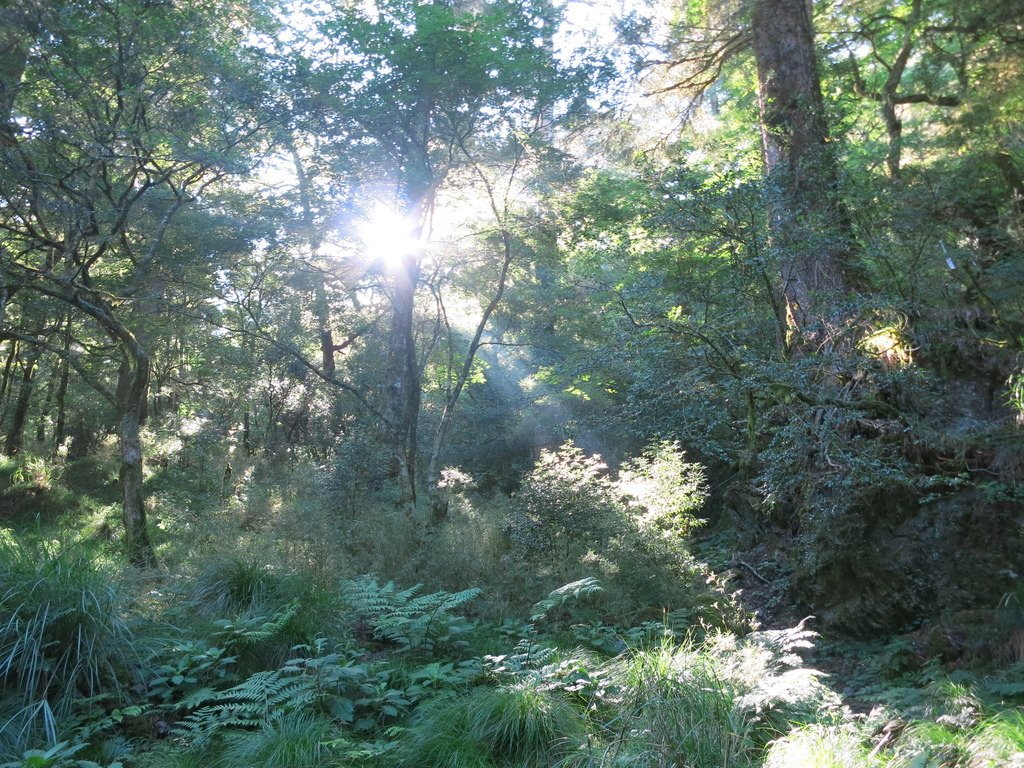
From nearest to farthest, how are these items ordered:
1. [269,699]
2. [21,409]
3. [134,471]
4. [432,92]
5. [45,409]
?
[269,699]
[134,471]
[432,92]
[21,409]
[45,409]

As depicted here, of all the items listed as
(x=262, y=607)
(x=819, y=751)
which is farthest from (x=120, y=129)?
(x=819, y=751)

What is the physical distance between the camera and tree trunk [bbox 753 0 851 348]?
745 centimetres

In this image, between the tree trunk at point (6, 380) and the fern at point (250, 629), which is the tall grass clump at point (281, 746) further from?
the tree trunk at point (6, 380)

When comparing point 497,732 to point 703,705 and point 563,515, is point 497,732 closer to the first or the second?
point 703,705

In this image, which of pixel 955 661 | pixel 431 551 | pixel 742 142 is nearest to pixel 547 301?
pixel 742 142

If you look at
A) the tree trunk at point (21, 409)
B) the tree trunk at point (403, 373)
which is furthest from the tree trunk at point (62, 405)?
the tree trunk at point (403, 373)

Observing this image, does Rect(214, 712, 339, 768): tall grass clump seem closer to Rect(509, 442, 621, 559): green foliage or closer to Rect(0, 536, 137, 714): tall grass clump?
Rect(0, 536, 137, 714): tall grass clump

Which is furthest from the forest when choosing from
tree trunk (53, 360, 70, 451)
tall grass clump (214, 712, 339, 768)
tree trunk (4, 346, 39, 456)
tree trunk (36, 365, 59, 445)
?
tree trunk (36, 365, 59, 445)

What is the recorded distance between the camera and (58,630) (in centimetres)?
410

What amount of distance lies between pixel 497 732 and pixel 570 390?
13.5 metres

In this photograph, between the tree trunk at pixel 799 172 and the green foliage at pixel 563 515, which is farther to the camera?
the green foliage at pixel 563 515

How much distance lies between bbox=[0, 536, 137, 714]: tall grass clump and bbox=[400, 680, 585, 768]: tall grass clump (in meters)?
1.89

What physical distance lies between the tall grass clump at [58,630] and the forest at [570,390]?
3 centimetres

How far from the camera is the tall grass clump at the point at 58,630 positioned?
3863mm
